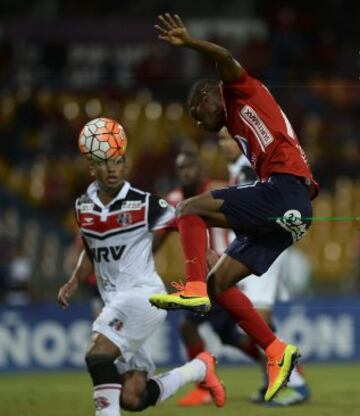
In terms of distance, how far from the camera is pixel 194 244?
753 cm

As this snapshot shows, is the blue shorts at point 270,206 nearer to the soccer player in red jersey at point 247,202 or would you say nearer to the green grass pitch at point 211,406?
the soccer player in red jersey at point 247,202

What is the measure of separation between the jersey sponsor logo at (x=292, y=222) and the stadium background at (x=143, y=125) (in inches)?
102

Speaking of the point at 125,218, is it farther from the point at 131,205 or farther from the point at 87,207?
the point at 87,207

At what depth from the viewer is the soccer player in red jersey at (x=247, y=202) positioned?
7379 millimetres

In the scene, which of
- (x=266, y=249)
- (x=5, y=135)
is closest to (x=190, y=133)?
(x=5, y=135)

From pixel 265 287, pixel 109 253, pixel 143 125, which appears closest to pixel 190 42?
pixel 109 253

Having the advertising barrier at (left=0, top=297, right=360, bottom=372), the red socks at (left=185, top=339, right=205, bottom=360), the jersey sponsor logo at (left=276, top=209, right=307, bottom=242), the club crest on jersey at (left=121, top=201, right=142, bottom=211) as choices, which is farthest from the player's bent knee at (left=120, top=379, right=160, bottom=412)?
the advertising barrier at (left=0, top=297, right=360, bottom=372)

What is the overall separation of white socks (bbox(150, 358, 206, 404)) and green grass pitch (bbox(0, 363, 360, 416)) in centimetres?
70

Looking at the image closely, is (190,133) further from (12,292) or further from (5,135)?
(12,292)

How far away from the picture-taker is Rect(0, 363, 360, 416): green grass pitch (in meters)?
9.45

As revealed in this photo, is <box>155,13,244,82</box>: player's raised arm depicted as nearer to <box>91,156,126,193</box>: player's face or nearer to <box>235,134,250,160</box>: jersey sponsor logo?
<box>235,134,250,160</box>: jersey sponsor logo

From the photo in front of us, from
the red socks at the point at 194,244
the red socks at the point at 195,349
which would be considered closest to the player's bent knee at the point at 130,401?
the red socks at the point at 194,244

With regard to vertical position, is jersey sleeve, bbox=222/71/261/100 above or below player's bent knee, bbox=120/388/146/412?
above

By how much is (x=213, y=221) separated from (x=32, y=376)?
6.22 metres
